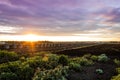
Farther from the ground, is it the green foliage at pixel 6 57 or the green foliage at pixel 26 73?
the green foliage at pixel 6 57

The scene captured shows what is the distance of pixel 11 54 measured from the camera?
63.0 feet

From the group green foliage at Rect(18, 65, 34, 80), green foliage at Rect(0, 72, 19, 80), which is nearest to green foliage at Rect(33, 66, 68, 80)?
green foliage at Rect(18, 65, 34, 80)

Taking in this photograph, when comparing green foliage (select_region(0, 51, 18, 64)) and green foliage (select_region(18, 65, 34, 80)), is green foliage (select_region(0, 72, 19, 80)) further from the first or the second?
green foliage (select_region(0, 51, 18, 64))

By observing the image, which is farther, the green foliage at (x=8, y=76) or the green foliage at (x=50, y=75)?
the green foliage at (x=8, y=76)

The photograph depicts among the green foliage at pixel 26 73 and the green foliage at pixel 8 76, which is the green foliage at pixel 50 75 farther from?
the green foliage at pixel 8 76

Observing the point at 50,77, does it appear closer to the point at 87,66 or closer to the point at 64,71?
the point at 64,71

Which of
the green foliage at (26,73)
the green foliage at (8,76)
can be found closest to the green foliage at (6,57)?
the green foliage at (26,73)

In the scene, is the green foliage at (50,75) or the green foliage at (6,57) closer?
the green foliage at (50,75)

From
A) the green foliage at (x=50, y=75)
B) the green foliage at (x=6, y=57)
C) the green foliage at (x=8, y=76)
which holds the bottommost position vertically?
the green foliage at (x=8, y=76)

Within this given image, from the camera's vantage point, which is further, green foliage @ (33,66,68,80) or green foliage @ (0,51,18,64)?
green foliage @ (0,51,18,64)

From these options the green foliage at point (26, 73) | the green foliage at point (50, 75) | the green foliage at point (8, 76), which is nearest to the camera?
the green foliage at point (50, 75)

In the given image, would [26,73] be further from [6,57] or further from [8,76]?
[6,57]

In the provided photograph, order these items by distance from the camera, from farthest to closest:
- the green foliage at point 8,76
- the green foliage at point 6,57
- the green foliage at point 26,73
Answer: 1. the green foliage at point 6,57
2. the green foliage at point 26,73
3. the green foliage at point 8,76

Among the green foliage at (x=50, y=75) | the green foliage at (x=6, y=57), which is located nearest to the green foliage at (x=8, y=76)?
the green foliage at (x=50, y=75)
